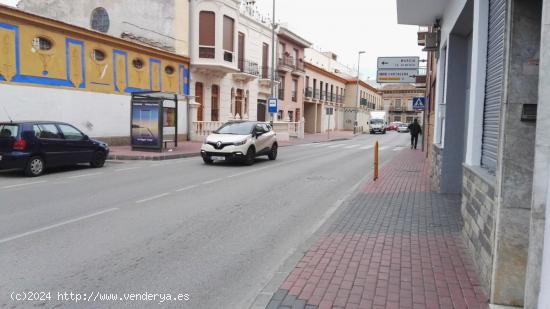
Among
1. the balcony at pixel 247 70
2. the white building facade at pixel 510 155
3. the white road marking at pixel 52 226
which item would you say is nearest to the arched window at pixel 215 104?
the balcony at pixel 247 70

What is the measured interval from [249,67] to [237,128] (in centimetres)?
1752

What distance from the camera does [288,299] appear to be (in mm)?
3873

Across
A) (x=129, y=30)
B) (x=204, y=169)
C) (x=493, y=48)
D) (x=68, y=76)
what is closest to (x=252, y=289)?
(x=493, y=48)

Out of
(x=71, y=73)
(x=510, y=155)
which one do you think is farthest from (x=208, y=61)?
(x=510, y=155)

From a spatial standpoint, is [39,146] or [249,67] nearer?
[39,146]

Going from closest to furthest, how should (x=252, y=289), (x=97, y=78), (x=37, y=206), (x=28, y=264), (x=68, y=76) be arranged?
1. (x=252, y=289)
2. (x=28, y=264)
3. (x=37, y=206)
4. (x=68, y=76)
5. (x=97, y=78)

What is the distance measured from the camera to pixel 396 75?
18453 millimetres

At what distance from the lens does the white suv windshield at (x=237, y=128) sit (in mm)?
16266

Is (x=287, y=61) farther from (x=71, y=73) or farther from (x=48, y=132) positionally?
(x=48, y=132)

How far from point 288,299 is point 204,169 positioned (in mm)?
10543

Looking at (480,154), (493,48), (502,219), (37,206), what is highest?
(493,48)

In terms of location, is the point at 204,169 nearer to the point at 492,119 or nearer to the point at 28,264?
the point at 28,264

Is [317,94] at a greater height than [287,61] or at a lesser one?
lesser

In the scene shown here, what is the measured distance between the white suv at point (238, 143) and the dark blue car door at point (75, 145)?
362 centimetres
